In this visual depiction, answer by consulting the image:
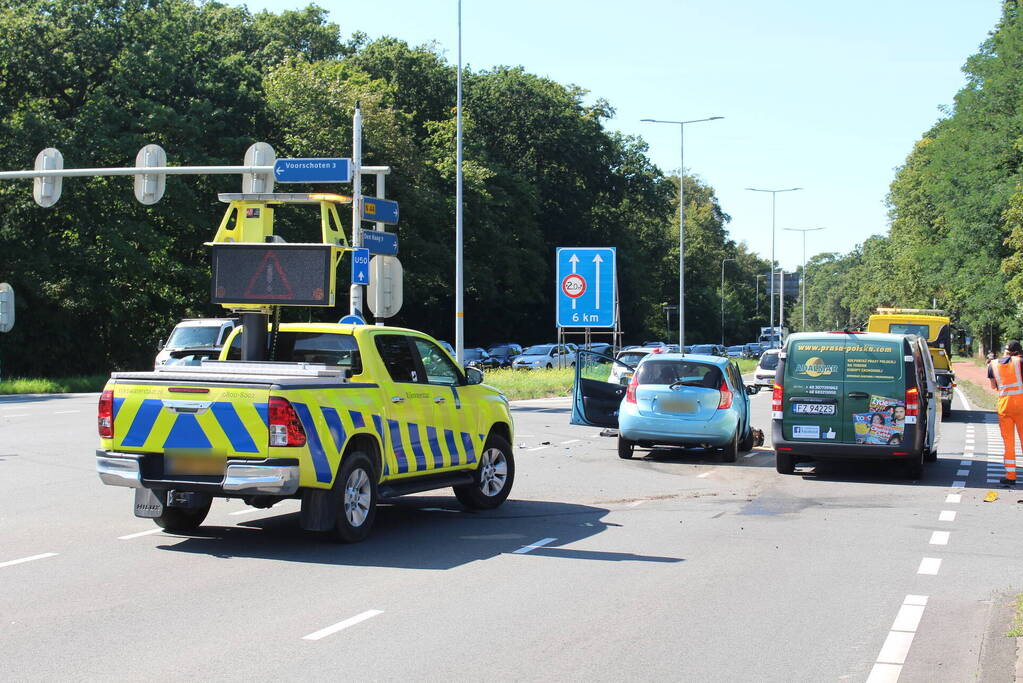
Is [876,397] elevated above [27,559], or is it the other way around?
[876,397]

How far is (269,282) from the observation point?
1039cm

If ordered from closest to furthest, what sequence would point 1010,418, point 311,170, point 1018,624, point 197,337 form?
point 1018,624 < point 1010,418 < point 311,170 < point 197,337

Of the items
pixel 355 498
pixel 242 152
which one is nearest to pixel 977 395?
pixel 242 152

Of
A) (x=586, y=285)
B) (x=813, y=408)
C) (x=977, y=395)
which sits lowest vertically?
(x=977, y=395)

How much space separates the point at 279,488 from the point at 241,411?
66 cm

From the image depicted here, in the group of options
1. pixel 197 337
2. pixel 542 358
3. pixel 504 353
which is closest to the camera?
pixel 197 337

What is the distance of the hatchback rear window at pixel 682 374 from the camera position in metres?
16.9

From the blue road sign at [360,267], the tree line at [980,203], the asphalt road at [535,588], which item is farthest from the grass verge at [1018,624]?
the tree line at [980,203]

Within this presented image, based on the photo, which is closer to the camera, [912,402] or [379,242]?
[912,402]

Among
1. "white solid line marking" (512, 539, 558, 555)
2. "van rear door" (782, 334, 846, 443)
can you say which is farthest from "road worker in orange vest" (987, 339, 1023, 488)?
"white solid line marking" (512, 539, 558, 555)

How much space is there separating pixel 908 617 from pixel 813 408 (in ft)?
26.3

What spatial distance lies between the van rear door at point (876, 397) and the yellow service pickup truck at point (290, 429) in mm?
6376

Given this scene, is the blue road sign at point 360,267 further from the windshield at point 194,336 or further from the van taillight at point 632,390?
the van taillight at point 632,390

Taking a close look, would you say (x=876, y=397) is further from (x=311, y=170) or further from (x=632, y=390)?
(x=311, y=170)
